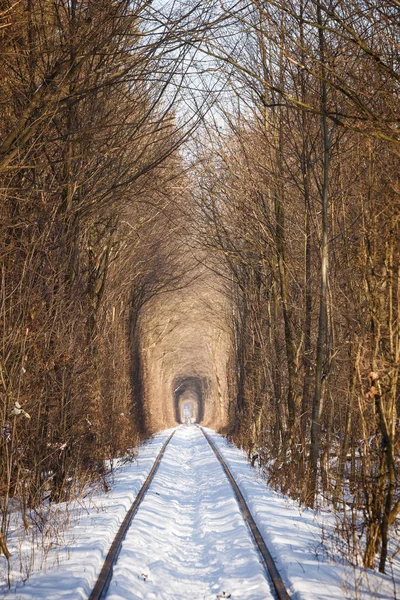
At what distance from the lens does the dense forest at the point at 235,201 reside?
24.3 feet

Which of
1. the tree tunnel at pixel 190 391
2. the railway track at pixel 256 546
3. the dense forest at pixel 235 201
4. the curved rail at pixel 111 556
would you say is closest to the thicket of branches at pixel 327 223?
the dense forest at pixel 235 201

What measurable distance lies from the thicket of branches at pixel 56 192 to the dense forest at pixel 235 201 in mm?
A: 54

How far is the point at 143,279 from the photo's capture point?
93.7 feet

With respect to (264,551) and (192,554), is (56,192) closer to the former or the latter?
(192,554)

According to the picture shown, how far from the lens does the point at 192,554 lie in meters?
8.78

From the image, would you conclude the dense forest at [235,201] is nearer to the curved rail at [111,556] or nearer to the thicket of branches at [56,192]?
the thicket of branches at [56,192]

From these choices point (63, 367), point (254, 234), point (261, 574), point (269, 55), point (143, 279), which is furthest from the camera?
point (143, 279)

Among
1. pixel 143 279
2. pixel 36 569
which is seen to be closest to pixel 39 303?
pixel 36 569

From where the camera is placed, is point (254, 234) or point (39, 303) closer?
point (39, 303)

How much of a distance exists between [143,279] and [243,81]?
1645 cm

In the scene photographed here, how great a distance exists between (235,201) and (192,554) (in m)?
8.51

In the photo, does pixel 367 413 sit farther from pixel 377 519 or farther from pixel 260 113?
pixel 260 113

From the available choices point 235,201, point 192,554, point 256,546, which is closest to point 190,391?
point 235,201

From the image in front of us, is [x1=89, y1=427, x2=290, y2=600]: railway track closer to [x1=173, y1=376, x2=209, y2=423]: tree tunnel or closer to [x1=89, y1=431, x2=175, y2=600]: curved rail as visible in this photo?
[x1=89, y1=431, x2=175, y2=600]: curved rail
